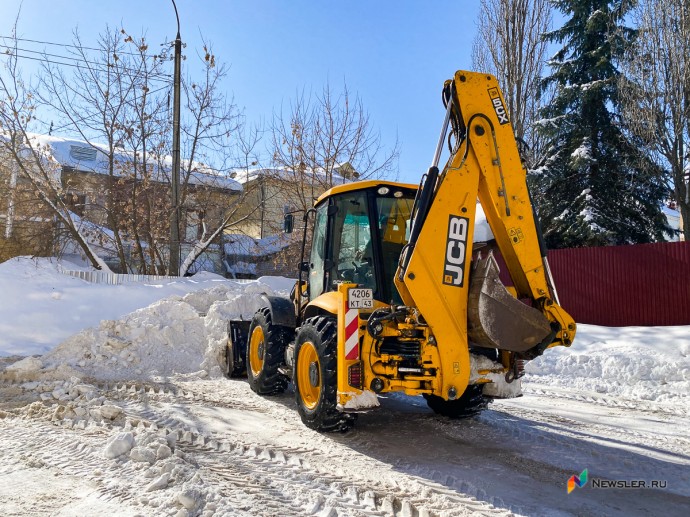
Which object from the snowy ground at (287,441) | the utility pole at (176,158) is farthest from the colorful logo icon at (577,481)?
the utility pole at (176,158)

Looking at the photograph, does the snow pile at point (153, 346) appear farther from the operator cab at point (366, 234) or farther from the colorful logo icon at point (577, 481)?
the colorful logo icon at point (577, 481)

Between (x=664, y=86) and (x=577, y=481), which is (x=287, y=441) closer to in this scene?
(x=577, y=481)

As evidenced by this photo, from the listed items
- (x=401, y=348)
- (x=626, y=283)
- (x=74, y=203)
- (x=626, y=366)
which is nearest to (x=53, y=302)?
(x=74, y=203)

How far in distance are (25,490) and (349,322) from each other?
2.66 metres

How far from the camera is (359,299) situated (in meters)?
5.11

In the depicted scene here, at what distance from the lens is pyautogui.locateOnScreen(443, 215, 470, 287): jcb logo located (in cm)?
482

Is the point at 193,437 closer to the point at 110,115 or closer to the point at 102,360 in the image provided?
the point at 102,360

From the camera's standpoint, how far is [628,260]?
1312 cm

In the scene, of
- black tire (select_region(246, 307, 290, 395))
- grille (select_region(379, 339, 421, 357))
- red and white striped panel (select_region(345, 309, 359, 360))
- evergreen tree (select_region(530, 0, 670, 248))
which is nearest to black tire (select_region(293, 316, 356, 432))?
red and white striped panel (select_region(345, 309, 359, 360))

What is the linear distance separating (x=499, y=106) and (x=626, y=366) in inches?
243

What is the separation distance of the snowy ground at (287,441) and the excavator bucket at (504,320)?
39.5 inches

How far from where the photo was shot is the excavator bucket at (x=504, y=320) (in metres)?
4.61

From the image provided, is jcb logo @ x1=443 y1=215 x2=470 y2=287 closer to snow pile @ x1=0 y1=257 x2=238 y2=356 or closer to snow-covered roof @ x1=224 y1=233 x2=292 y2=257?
snow pile @ x1=0 y1=257 x2=238 y2=356

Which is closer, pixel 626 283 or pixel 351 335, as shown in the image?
pixel 351 335
